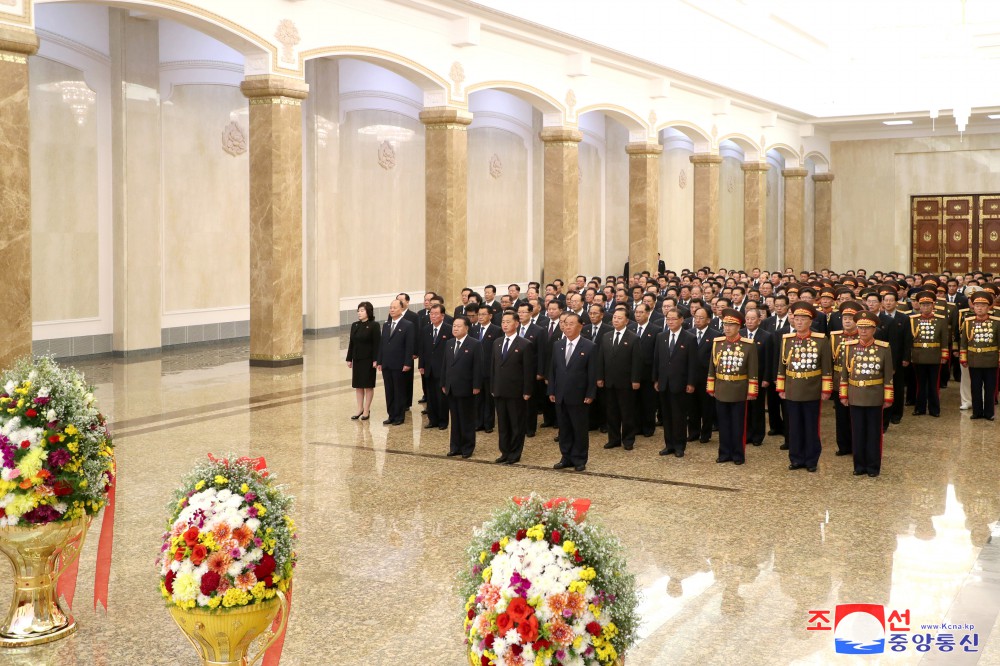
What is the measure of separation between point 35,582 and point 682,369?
6640 mm

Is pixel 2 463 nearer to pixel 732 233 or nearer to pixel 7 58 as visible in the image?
pixel 7 58

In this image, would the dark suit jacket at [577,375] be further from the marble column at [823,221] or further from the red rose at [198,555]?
the marble column at [823,221]

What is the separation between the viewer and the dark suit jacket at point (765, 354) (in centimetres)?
1070

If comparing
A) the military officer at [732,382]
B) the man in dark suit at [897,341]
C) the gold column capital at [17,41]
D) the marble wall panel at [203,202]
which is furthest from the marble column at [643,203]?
the gold column capital at [17,41]

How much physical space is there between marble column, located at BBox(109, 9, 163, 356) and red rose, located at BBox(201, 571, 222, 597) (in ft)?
47.2

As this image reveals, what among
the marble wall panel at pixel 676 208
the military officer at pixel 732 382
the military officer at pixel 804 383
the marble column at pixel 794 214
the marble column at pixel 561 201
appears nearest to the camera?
the military officer at pixel 804 383

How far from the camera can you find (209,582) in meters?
4.37

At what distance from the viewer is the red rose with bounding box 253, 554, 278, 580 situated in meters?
4.50

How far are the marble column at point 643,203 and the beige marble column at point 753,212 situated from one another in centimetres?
591

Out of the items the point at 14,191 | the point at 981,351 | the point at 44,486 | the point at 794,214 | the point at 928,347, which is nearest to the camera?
the point at 44,486

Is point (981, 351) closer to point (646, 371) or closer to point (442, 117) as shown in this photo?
point (646, 371)

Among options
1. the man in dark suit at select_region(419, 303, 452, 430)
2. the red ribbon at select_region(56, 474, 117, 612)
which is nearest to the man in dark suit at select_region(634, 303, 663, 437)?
the man in dark suit at select_region(419, 303, 452, 430)

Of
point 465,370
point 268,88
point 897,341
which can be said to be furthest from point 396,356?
point 897,341

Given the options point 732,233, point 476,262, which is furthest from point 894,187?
point 476,262
